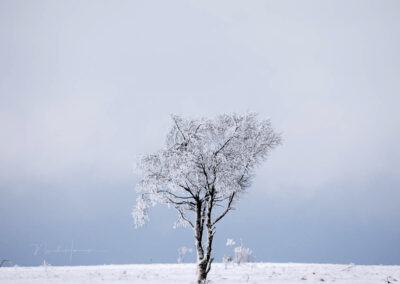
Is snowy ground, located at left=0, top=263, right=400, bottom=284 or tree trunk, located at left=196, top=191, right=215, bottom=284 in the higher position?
tree trunk, located at left=196, top=191, right=215, bottom=284

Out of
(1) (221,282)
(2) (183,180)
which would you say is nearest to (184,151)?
(2) (183,180)

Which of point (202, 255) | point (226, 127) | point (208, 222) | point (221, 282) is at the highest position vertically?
point (226, 127)

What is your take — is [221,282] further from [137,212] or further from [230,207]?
[137,212]

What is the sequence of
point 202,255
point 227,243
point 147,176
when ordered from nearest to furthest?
point 202,255 → point 147,176 → point 227,243

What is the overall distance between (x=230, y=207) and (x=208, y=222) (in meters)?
1.92

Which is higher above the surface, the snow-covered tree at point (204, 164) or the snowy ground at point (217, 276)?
the snow-covered tree at point (204, 164)

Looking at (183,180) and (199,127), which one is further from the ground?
(199,127)

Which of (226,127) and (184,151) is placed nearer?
(184,151)

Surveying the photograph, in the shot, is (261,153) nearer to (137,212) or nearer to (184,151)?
(184,151)

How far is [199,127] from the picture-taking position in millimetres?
24234

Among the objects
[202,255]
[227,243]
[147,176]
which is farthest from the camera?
[227,243]

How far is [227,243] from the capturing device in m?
56.2

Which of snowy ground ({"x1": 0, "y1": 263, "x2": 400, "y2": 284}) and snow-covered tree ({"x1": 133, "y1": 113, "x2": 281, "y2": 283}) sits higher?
snow-covered tree ({"x1": 133, "y1": 113, "x2": 281, "y2": 283})

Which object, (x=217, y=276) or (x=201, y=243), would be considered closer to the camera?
(x=201, y=243)
